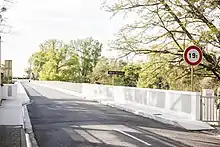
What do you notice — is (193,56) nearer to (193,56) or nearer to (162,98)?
(193,56)

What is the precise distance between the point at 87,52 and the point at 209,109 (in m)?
77.2

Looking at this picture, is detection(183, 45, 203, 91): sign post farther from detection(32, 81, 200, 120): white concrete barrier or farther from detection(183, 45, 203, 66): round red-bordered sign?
detection(32, 81, 200, 120): white concrete barrier

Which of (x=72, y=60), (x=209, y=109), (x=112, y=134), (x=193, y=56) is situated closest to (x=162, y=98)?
(x=209, y=109)

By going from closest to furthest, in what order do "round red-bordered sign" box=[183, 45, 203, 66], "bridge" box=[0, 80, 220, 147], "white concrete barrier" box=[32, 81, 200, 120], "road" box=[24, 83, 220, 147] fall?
"road" box=[24, 83, 220, 147] < "bridge" box=[0, 80, 220, 147] < "round red-bordered sign" box=[183, 45, 203, 66] < "white concrete barrier" box=[32, 81, 200, 120]

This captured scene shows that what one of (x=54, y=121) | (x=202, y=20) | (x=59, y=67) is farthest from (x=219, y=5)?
(x=59, y=67)

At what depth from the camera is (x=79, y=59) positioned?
90.8 m

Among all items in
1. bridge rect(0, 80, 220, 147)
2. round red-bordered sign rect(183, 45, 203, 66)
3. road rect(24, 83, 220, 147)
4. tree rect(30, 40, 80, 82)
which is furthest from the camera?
tree rect(30, 40, 80, 82)

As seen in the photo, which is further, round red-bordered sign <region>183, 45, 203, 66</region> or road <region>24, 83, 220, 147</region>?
round red-bordered sign <region>183, 45, 203, 66</region>

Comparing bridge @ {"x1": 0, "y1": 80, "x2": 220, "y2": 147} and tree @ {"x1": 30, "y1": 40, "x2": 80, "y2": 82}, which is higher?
tree @ {"x1": 30, "y1": 40, "x2": 80, "y2": 82}

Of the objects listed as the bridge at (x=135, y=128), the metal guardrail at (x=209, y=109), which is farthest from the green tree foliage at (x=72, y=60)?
the metal guardrail at (x=209, y=109)

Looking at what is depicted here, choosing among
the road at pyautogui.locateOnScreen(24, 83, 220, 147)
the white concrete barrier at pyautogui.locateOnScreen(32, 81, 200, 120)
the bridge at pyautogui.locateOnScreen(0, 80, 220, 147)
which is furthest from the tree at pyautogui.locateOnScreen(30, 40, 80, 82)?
the road at pyautogui.locateOnScreen(24, 83, 220, 147)

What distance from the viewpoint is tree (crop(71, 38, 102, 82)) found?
90.6 metres

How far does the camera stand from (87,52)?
92625 mm

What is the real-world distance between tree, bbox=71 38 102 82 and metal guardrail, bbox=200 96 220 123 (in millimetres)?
73951
